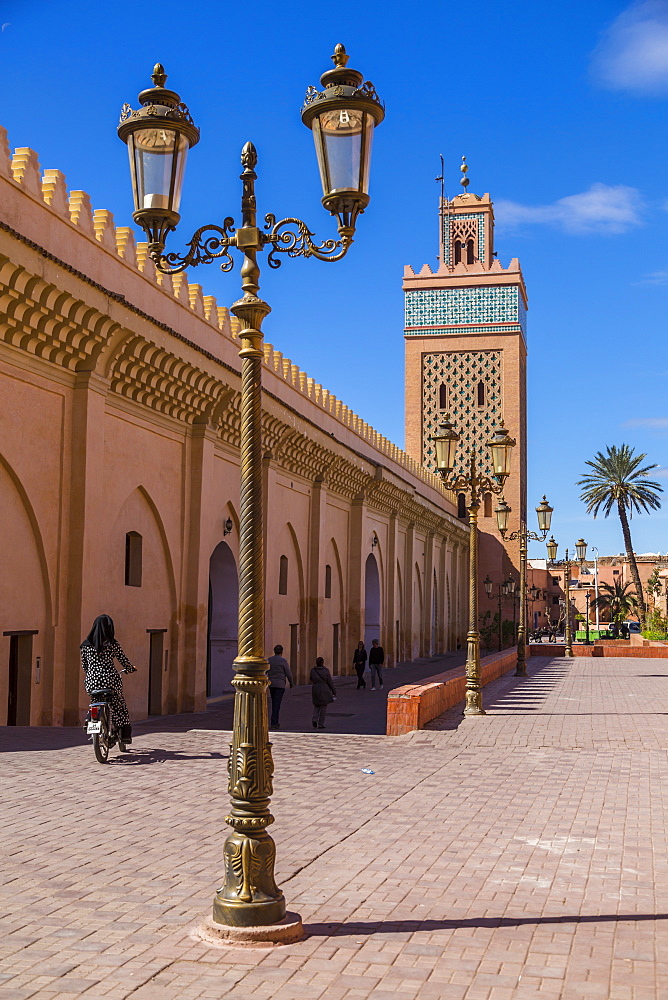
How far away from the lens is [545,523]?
2633 centimetres

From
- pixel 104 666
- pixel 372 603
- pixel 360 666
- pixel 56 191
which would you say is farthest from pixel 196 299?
pixel 372 603

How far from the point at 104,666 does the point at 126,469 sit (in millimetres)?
5609

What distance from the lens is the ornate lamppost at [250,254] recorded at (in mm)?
4797

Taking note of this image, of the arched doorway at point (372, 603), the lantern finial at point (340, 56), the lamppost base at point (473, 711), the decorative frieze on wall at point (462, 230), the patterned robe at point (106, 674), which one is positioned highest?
the decorative frieze on wall at point (462, 230)

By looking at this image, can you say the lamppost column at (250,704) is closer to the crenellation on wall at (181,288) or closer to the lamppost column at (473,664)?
the lamppost column at (473,664)

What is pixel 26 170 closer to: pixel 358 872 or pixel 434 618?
pixel 358 872

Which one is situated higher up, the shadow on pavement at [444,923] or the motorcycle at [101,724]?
the motorcycle at [101,724]

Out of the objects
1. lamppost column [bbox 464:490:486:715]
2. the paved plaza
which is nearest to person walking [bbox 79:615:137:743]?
the paved plaza

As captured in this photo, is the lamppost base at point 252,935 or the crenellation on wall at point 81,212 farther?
the crenellation on wall at point 81,212

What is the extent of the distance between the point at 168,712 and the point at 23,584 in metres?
4.82

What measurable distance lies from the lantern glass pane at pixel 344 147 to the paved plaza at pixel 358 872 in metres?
3.53

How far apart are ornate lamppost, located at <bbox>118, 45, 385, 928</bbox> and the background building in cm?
627

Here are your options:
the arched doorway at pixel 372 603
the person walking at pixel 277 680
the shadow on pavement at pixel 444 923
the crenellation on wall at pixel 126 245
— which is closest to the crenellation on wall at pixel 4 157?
the crenellation on wall at pixel 126 245

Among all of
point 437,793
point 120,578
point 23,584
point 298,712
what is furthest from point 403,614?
point 437,793
